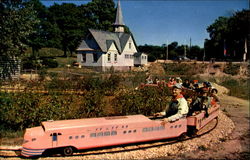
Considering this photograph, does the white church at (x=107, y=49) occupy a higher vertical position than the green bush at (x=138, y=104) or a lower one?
higher

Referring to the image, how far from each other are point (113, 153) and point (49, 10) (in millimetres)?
58674

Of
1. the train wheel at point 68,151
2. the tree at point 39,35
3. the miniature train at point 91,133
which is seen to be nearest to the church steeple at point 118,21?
the tree at point 39,35

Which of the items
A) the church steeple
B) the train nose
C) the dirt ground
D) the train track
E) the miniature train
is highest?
the church steeple

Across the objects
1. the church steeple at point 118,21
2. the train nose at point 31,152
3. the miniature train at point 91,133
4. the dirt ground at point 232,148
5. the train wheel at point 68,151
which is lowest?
the dirt ground at point 232,148

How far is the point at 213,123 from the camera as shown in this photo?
9.95 m

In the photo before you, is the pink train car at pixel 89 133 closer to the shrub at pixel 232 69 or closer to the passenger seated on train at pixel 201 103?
the passenger seated on train at pixel 201 103

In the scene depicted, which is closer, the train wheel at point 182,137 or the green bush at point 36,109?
the train wheel at point 182,137

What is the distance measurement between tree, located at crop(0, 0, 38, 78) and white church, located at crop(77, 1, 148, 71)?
59.0 feet

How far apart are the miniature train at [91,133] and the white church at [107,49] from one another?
104ft

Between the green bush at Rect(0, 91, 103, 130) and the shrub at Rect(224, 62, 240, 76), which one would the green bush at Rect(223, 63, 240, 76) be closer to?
the shrub at Rect(224, 62, 240, 76)

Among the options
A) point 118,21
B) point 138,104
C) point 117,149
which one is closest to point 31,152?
point 117,149

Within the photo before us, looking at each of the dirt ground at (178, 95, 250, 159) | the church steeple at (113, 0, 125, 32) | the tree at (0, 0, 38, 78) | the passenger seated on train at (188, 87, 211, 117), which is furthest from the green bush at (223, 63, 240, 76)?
the passenger seated on train at (188, 87, 211, 117)

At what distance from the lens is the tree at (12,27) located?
19.0 meters

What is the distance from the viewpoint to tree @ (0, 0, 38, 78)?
19.0m
